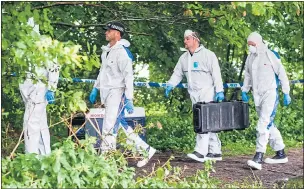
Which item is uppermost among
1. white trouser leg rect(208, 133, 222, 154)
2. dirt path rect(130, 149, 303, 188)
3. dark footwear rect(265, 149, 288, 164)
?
white trouser leg rect(208, 133, 222, 154)

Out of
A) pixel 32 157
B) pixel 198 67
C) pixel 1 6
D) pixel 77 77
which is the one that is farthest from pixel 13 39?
pixel 77 77

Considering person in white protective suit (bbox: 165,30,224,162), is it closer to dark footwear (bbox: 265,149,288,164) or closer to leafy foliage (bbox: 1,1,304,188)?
leafy foliage (bbox: 1,1,304,188)

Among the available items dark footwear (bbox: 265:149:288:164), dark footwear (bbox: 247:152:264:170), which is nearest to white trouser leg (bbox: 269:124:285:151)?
dark footwear (bbox: 265:149:288:164)

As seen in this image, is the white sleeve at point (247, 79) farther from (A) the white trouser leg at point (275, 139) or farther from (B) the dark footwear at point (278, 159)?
(B) the dark footwear at point (278, 159)

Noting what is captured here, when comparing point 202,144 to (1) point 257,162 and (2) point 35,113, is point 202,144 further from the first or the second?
(2) point 35,113

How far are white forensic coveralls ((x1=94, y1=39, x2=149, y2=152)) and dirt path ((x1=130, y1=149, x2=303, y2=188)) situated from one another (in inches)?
22.7

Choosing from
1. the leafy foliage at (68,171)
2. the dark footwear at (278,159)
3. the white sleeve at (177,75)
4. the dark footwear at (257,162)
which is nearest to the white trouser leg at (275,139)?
the dark footwear at (278,159)

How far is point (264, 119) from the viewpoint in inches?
373

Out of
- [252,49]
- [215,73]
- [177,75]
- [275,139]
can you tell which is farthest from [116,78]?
[275,139]

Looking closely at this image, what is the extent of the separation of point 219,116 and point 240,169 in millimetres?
634

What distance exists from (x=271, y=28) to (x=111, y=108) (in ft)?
14.6

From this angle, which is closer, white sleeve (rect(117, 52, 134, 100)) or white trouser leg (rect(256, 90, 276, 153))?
white sleeve (rect(117, 52, 134, 100))

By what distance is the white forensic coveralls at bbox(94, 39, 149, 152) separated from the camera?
29.0 feet

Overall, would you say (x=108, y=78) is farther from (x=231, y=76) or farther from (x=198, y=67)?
(x=231, y=76)
